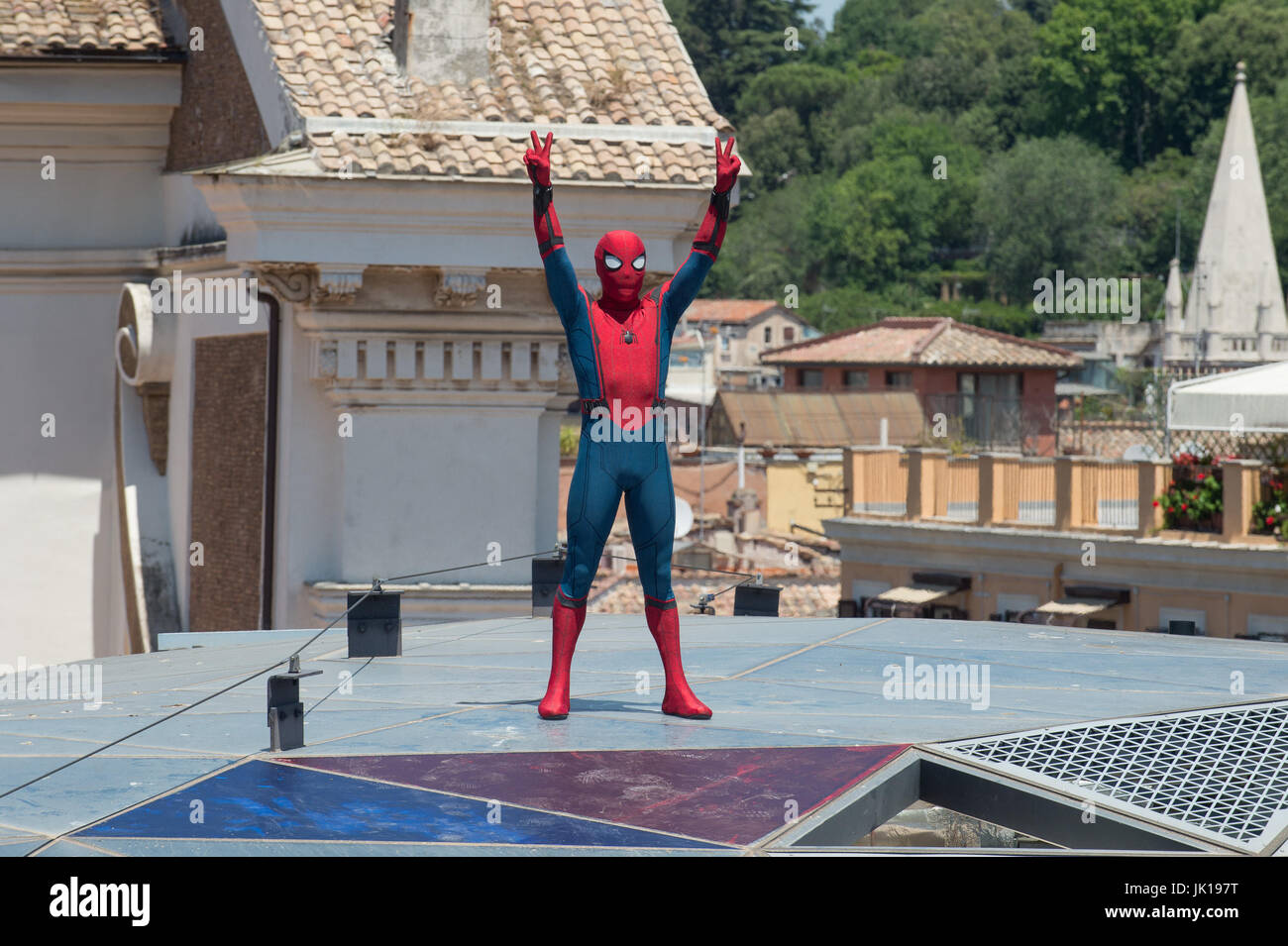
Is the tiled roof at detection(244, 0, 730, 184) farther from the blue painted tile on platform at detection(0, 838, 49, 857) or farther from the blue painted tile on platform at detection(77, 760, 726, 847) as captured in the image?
the blue painted tile on platform at detection(0, 838, 49, 857)

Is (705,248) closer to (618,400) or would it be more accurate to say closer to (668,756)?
(618,400)

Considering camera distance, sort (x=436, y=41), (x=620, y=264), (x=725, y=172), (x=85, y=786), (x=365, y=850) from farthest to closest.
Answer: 1. (x=436, y=41)
2. (x=725, y=172)
3. (x=620, y=264)
4. (x=85, y=786)
5. (x=365, y=850)

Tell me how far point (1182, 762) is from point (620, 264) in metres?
2.55

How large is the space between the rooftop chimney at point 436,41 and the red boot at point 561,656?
24.4 ft

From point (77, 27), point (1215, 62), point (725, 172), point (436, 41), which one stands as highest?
point (1215, 62)

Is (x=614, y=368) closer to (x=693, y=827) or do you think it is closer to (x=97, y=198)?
(x=693, y=827)

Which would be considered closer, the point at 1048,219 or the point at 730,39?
the point at 1048,219

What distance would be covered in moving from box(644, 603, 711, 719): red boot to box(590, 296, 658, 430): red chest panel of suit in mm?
706

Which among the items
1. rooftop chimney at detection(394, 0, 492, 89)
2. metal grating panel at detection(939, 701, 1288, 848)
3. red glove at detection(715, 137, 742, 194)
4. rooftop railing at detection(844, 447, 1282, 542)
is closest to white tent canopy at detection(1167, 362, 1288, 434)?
rooftop railing at detection(844, 447, 1282, 542)

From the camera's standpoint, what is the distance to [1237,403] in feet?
71.9

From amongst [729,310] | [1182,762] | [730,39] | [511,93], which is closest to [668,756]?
[1182,762]

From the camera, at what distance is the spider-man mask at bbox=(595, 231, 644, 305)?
6.62 metres

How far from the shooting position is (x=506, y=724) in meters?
6.60

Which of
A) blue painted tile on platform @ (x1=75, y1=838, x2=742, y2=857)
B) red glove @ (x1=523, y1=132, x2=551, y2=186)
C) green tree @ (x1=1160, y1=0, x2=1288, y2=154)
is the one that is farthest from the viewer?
green tree @ (x1=1160, y1=0, x2=1288, y2=154)
